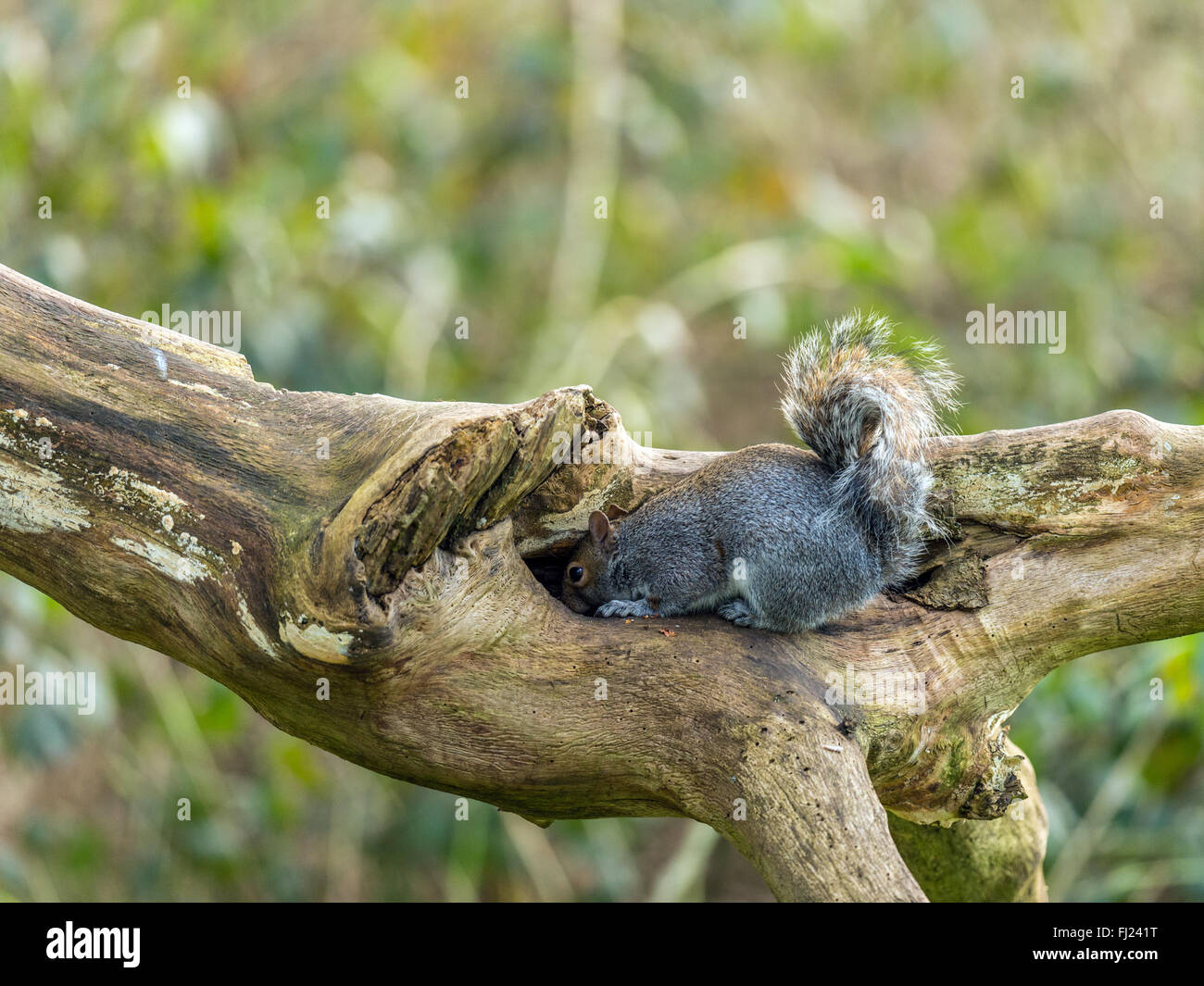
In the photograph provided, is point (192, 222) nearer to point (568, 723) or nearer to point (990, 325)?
point (568, 723)

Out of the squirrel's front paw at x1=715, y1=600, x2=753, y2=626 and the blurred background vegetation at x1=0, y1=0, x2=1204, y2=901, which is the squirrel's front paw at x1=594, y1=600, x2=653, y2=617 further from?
the blurred background vegetation at x1=0, y1=0, x2=1204, y2=901

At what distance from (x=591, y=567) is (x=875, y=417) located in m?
0.75

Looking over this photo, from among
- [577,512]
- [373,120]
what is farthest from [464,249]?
[577,512]

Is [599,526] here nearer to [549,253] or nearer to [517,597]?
[517,597]

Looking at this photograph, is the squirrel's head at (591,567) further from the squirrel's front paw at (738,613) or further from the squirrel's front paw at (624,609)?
the squirrel's front paw at (738,613)

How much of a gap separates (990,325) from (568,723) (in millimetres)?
5621

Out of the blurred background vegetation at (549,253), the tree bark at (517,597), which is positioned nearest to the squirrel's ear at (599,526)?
the tree bark at (517,597)

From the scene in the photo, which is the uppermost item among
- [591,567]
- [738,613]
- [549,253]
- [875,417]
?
[549,253]

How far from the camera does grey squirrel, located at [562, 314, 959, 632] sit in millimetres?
2363

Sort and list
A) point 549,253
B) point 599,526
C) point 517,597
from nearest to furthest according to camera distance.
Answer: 1. point 517,597
2. point 599,526
3. point 549,253

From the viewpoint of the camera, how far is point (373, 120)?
5.52 m

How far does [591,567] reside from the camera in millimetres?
2588

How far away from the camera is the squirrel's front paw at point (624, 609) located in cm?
251

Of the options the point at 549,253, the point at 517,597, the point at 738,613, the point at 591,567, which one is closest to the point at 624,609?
the point at 591,567
